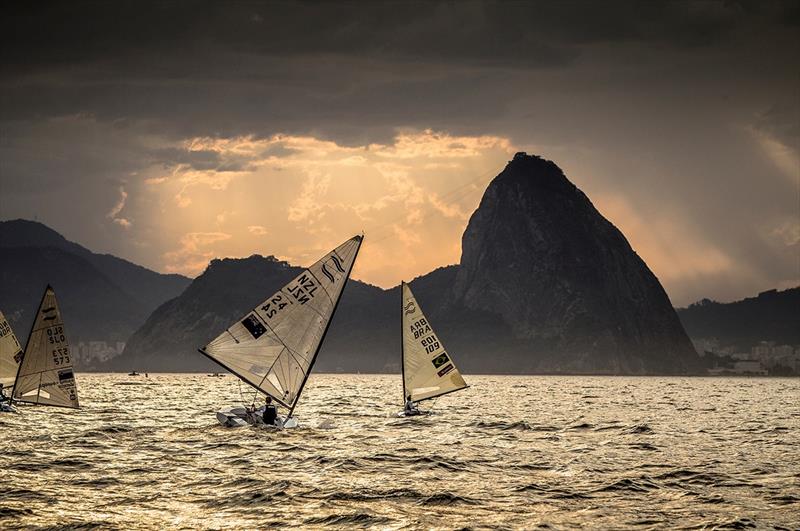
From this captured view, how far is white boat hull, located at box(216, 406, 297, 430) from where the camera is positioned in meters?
53.7

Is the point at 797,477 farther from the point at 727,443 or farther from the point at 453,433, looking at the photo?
the point at 453,433

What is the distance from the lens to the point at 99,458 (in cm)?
4216

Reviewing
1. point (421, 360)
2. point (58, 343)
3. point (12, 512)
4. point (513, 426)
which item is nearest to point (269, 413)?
point (58, 343)

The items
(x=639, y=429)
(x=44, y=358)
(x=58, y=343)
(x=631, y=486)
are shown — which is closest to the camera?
(x=631, y=486)

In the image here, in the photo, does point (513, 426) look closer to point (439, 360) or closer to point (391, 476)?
point (439, 360)

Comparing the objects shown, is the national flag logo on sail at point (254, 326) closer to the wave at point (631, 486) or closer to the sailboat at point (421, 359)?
the wave at point (631, 486)

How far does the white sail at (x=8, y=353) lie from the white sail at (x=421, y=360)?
27.2 m

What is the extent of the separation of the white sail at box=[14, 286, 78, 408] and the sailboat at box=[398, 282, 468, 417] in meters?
23.0

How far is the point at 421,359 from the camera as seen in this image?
67312 mm

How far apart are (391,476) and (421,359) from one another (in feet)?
98.6

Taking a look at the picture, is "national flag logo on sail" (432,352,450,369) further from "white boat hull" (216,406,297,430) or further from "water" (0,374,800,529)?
"white boat hull" (216,406,297,430)

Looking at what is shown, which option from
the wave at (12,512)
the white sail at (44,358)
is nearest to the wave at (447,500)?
the wave at (12,512)

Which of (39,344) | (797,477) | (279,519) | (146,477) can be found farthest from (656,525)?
(39,344)

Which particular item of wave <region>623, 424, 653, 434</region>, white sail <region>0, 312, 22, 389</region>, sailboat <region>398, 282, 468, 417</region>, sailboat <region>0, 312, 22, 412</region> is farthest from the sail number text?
wave <region>623, 424, 653, 434</region>
